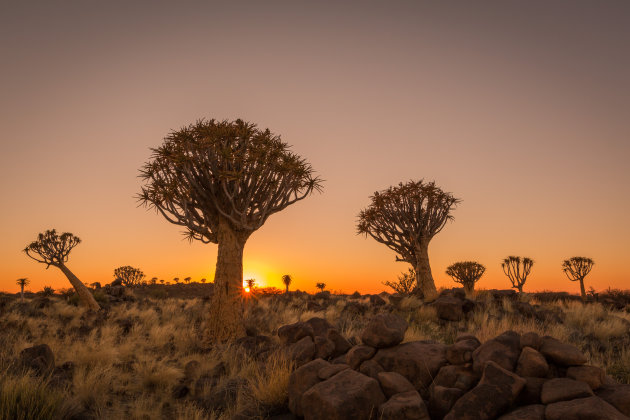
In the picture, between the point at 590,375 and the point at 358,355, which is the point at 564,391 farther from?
the point at 358,355

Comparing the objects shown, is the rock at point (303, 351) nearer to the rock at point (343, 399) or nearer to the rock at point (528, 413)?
the rock at point (343, 399)

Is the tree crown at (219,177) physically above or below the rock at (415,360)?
above

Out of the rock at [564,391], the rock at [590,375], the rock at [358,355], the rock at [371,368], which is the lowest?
the rock at [371,368]

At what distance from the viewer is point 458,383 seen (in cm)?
445

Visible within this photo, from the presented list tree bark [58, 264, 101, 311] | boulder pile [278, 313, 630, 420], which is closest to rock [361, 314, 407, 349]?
boulder pile [278, 313, 630, 420]

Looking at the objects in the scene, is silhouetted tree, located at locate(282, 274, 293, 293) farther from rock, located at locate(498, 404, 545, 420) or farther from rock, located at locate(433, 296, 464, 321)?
rock, located at locate(498, 404, 545, 420)

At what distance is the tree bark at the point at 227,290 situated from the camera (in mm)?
10297

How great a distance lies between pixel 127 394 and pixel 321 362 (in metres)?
3.92

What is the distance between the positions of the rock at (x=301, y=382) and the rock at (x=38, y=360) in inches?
161

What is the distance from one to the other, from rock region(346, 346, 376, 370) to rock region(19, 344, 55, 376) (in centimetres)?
491

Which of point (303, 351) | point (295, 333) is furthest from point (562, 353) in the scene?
point (295, 333)

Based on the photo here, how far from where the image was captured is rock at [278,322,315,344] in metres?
7.11

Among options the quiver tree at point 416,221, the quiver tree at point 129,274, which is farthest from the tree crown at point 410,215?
the quiver tree at point 129,274

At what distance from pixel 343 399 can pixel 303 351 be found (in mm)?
2156
